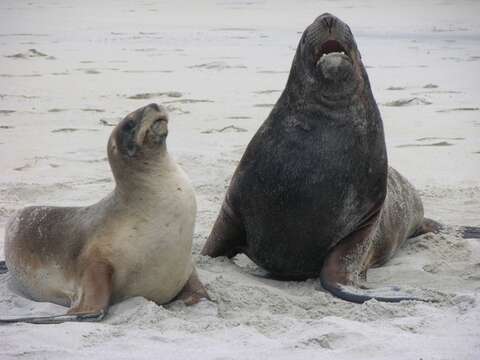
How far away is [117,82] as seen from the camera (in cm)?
1059

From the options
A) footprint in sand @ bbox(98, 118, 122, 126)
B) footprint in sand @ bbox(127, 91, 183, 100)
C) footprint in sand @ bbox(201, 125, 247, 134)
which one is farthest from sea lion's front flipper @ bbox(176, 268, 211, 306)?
footprint in sand @ bbox(127, 91, 183, 100)

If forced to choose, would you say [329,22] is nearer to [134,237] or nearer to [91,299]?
[134,237]

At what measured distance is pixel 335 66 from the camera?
174 inches

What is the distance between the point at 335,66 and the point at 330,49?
5.6 inches

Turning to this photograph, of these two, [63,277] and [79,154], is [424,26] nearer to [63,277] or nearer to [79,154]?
[79,154]

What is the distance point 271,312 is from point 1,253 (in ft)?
5.53

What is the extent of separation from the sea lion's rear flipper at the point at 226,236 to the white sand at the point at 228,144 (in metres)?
0.08

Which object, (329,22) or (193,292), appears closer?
(193,292)

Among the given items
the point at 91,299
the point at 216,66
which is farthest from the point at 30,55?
the point at 91,299

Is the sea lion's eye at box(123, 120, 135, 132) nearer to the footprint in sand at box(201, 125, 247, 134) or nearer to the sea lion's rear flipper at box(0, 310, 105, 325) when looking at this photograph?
the sea lion's rear flipper at box(0, 310, 105, 325)

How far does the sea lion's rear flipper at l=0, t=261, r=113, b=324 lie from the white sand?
6cm

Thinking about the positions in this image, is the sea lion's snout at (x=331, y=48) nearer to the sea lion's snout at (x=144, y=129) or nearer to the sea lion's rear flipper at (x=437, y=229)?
the sea lion's snout at (x=144, y=129)

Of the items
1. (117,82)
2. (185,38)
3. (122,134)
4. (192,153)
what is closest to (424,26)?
(185,38)

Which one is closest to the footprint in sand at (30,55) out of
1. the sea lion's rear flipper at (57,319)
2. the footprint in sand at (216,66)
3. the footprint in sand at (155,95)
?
the footprint in sand at (216,66)
